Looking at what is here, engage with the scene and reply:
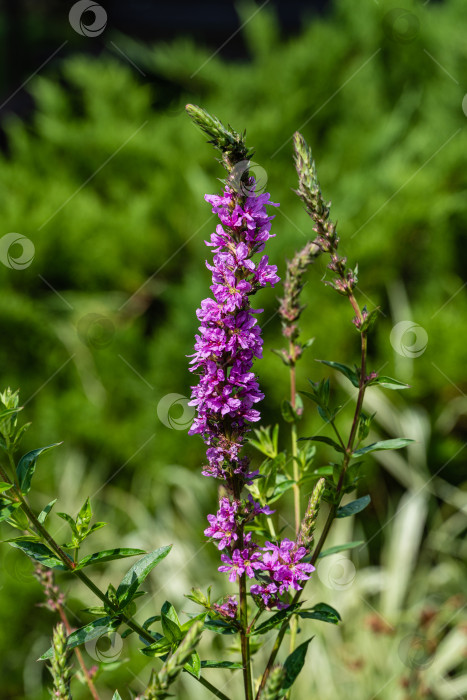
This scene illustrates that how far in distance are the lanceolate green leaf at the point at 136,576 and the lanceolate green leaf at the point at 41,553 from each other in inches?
2.6

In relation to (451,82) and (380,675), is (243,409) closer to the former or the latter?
(380,675)

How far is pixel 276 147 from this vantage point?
349 centimetres

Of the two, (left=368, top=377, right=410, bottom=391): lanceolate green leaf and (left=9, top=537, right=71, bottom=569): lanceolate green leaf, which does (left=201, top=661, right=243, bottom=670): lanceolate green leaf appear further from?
(left=368, top=377, right=410, bottom=391): lanceolate green leaf

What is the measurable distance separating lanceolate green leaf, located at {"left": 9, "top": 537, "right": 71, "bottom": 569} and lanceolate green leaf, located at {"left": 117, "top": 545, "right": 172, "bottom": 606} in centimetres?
7

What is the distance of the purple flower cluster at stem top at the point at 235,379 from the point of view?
2.15 feet

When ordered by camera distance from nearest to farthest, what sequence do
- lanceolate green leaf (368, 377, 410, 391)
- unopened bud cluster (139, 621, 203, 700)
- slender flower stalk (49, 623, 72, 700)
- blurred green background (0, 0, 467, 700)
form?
unopened bud cluster (139, 621, 203, 700) < slender flower stalk (49, 623, 72, 700) < lanceolate green leaf (368, 377, 410, 391) < blurred green background (0, 0, 467, 700)

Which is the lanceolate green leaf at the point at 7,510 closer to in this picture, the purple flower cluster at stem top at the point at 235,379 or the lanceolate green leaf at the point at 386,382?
the purple flower cluster at stem top at the point at 235,379

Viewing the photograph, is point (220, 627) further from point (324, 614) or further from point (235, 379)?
point (235, 379)

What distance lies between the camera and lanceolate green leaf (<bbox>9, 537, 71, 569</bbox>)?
2.30 feet

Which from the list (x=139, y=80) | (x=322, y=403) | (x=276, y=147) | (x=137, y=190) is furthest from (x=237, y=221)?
(x=139, y=80)

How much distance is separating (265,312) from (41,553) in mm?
2297

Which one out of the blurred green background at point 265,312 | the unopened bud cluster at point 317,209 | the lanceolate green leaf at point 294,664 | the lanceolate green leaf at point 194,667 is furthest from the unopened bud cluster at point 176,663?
the blurred green background at point 265,312

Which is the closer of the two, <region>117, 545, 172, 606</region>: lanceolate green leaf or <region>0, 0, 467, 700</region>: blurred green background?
<region>117, 545, 172, 606</region>: lanceolate green leaf

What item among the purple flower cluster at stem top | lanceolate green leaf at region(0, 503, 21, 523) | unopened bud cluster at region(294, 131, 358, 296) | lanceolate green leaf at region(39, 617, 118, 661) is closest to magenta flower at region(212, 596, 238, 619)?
the purple flower cluster at stem top
